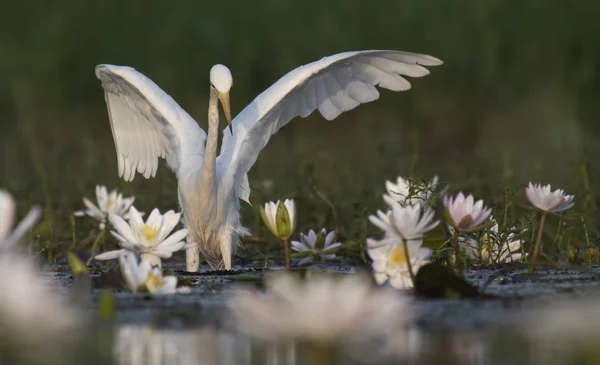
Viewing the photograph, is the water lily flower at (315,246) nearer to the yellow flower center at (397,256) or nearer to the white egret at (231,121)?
the yellow flower center at (397,256)

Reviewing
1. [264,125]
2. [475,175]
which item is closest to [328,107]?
[264,125]

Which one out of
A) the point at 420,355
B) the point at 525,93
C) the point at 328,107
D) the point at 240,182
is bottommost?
the point at 420,355

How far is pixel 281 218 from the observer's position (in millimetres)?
3832

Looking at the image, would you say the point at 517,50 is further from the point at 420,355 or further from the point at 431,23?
the point at 420,355

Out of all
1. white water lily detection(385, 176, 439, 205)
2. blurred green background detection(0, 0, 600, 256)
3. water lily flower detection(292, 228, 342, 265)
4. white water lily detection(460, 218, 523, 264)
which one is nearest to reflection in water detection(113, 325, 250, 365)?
water lily flower detection(292, 228, 342, 265)

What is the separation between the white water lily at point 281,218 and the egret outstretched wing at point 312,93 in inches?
44.6

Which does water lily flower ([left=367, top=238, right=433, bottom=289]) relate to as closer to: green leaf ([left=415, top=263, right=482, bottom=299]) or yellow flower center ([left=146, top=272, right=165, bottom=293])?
green leaf ([left=415, top=263, right=482, bottom=299])

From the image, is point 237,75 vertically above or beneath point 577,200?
above

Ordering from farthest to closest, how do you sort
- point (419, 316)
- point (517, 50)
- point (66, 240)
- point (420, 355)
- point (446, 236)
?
point (517, 50) → point (66, 240) → point (446, 236) → point (419, 316) → point (420, 355)

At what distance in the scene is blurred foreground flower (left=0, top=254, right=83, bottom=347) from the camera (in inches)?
96.9

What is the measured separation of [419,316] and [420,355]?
49 centimetres

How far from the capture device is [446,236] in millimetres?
4105

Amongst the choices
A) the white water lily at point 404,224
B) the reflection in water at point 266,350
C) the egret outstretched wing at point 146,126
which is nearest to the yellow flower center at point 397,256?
the white water lily at point 404,224

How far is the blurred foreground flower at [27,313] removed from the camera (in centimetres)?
246
